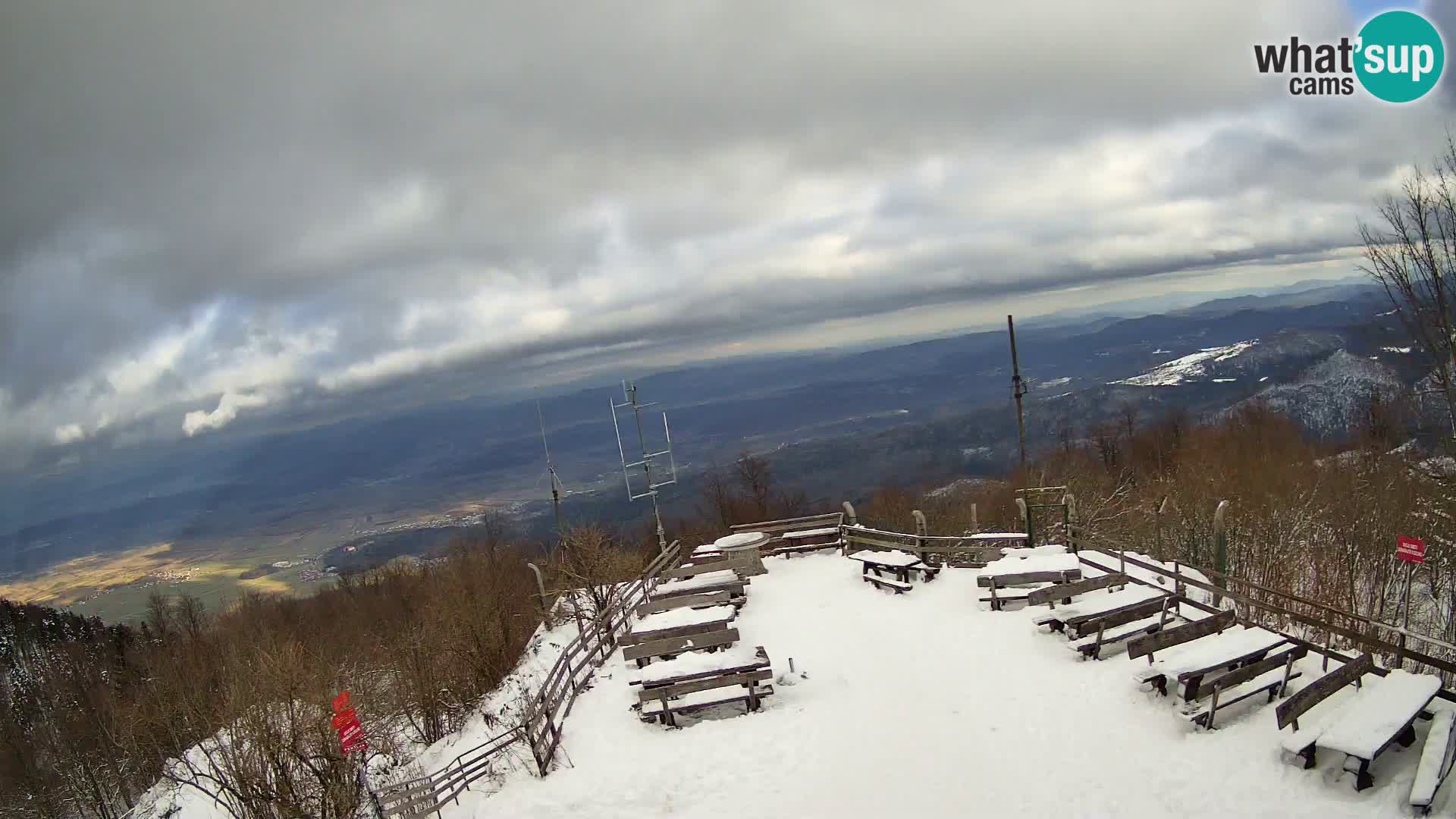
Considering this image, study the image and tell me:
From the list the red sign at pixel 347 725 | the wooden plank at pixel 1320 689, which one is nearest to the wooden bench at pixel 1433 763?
the wooden plank at pixel 1320 689

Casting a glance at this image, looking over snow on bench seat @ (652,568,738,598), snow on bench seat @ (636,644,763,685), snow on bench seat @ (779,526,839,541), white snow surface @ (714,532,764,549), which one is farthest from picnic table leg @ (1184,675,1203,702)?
white snow surface @ (714,532,764,549)

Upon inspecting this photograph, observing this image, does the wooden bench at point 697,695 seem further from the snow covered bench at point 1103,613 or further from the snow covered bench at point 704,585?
the snow covered bench at point 1103,613

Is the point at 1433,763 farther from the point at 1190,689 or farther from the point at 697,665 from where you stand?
the point at 697,665

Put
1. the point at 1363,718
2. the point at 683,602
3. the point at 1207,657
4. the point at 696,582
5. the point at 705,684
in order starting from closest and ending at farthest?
the point at 1363,718 → the point at 1207,657 → the point at 705,684 → the point at 683,602 → the point at 696,582

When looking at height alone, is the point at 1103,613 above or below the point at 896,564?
above

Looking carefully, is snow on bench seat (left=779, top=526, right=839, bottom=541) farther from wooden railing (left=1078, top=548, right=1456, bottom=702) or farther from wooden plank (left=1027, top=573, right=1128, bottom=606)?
wooden plank (left=1027, top=573, right=1128, bottom=606)

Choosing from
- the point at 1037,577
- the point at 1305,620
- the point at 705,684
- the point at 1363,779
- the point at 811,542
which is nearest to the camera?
the point at 1363,779

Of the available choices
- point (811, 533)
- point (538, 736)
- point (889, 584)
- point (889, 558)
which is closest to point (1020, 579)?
point (889, 584)
